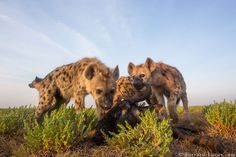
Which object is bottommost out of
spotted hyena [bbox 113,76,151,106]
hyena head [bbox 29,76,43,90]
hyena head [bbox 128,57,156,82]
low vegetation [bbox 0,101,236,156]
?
low vegetation [bbox 0,101,236,156]

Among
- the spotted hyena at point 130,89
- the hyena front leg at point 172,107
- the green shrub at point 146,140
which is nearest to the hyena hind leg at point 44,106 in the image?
the spotted hyena at point 130,89

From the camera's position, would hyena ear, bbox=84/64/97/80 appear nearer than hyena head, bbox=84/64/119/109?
No

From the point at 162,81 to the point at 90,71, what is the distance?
282 cm

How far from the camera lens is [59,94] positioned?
9.56 meters

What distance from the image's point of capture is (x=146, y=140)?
16.3ft

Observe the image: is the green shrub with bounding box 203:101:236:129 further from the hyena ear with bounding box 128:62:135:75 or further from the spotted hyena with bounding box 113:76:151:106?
the hyena ear with bounding box 128:62:135:75

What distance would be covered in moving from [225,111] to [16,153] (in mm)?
5271

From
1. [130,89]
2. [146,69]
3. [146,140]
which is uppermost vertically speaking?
[146,69]

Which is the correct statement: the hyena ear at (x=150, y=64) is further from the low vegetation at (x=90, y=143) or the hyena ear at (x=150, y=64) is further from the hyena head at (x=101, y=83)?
the low vegetation at (x=90, y=143)

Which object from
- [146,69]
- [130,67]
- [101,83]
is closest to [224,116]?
[146,69]

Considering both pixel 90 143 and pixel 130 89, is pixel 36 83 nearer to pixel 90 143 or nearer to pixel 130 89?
pixel 130 89

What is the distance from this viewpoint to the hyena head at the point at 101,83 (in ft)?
26.3

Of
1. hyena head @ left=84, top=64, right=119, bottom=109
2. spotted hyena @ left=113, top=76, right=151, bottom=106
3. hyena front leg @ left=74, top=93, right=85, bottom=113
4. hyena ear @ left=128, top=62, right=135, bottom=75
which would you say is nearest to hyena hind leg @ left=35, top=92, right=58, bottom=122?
hyena front leg @ left=74, top=93, right=85, bottom=113

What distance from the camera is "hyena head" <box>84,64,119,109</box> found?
26.3 ft
